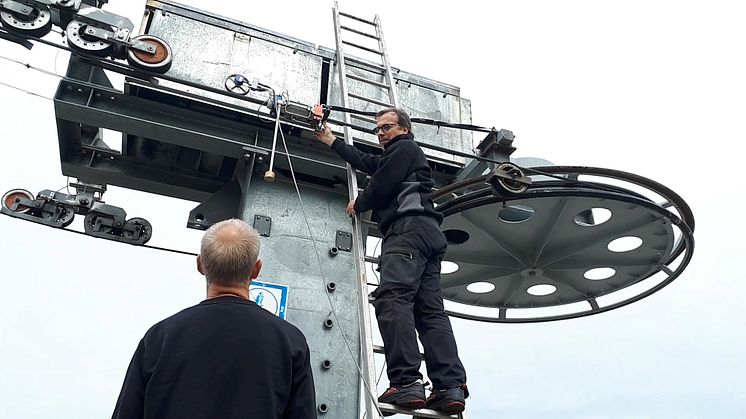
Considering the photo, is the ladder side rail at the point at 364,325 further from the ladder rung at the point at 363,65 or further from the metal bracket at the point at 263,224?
the ladder rung at the point at 363,65

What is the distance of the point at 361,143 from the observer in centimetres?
777

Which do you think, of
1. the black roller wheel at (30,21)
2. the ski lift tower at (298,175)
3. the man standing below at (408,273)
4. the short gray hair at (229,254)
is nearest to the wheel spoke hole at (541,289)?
the ski lift tower at (298,175)

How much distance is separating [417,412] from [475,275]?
18.1 ft

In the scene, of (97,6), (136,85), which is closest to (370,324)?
(136,85)

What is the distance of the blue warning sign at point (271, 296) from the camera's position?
6.53 meters

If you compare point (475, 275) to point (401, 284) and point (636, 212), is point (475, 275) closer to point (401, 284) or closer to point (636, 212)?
point (636, 212)

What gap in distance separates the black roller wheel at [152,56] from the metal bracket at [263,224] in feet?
6.15

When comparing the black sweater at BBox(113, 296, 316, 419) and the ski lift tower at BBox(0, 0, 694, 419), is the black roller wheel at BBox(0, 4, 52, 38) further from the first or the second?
the black sweater at BBox(113, 296, 316, 419)

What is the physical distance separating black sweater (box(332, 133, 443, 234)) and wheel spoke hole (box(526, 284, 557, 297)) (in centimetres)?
503

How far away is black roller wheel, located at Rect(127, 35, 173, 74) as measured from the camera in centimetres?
672

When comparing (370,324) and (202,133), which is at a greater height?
(202,133)

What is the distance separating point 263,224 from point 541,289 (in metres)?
4.83

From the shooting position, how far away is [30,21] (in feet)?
21.1

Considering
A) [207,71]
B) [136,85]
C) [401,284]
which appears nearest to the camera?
[401,284]
